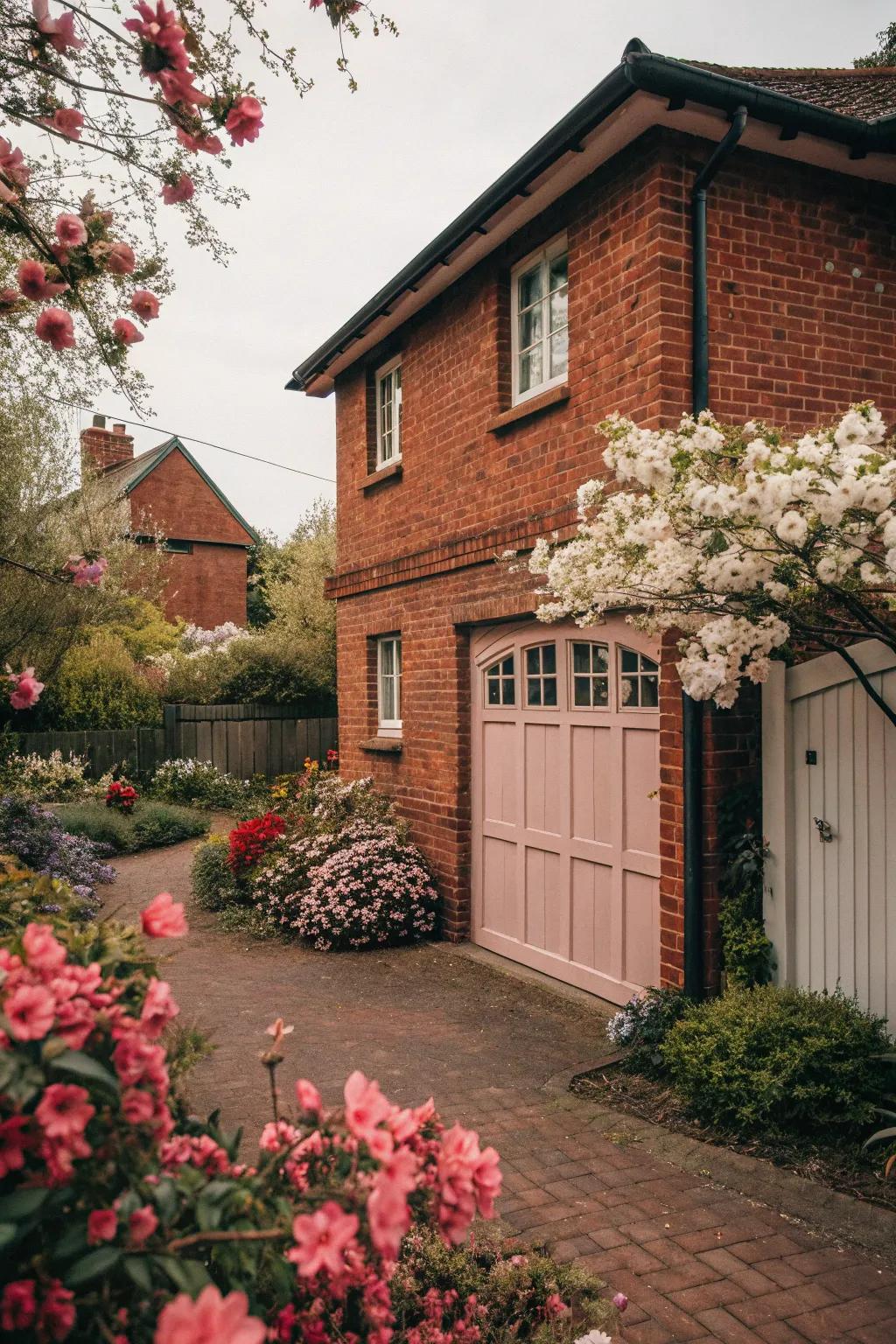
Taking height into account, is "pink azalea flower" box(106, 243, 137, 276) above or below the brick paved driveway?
above

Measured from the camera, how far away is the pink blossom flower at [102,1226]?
1.47m

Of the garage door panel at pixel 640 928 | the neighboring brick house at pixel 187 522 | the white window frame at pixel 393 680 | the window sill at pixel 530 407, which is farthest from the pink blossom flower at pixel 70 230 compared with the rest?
the neighboring brick house at pixel 187 522

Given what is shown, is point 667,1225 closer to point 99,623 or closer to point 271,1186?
point 271,1186

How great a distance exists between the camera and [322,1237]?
1.50 metres

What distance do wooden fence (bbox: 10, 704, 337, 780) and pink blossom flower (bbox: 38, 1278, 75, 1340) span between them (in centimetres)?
1568

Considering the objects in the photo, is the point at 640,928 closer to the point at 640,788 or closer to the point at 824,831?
the point at 640,788

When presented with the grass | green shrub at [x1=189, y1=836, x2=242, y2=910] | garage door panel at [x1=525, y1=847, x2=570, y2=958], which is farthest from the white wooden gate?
the grass

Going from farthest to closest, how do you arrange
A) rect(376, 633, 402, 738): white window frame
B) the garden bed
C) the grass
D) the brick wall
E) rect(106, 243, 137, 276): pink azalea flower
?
the grass
rect(376, 633, 402, 738): white window frame
the brick wall
the garden bed
rect(106, 243, 137, 276): pink azalea flower

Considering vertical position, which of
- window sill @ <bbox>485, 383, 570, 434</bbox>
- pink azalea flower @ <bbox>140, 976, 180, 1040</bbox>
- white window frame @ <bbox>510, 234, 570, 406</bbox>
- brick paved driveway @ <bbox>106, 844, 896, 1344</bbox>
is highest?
white window frame @ <bbox>510, 234, 570, 406</bbox>

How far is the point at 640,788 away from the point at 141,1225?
532 cm

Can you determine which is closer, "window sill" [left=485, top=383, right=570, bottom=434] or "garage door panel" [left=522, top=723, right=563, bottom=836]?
"window sill" [left=485, top=383, right=570, bottom=434]

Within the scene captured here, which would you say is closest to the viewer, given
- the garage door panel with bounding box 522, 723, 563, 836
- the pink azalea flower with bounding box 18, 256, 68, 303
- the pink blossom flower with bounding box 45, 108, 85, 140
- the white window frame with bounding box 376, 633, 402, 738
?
the pink azalea flower with bounding box 18, 256, 68, 303

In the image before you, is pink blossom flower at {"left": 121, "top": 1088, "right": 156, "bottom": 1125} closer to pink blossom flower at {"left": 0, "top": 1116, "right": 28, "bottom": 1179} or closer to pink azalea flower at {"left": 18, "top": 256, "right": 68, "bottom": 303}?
pink blossom flower at {"left": 0, "top": 1116, "right": 28, "bottom": 1179}

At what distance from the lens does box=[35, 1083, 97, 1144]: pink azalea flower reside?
1466 mm
